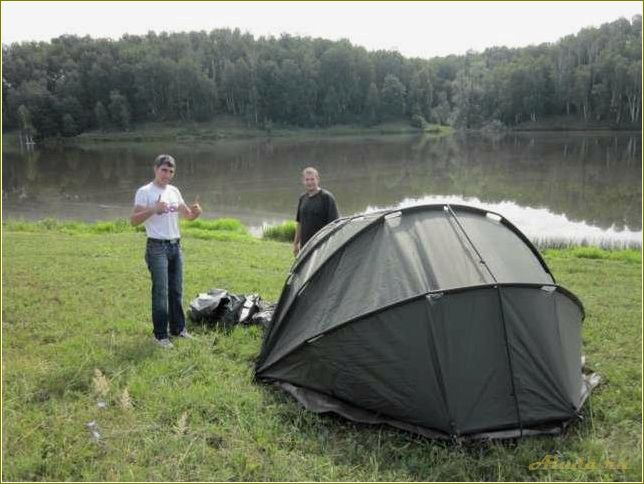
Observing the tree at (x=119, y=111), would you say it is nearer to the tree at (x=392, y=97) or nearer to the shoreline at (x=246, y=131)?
the shoreline at (x=246, y=131)

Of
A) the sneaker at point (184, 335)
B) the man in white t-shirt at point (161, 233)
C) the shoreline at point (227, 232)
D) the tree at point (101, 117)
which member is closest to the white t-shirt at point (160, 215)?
the man in white t-shirt at point (161, 233)

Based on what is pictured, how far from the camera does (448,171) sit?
41125 millimetres

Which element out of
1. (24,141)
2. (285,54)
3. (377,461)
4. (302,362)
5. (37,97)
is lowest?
(377,461)

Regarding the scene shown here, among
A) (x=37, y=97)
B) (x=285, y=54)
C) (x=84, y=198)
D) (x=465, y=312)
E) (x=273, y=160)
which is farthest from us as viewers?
(x=285, y=54)

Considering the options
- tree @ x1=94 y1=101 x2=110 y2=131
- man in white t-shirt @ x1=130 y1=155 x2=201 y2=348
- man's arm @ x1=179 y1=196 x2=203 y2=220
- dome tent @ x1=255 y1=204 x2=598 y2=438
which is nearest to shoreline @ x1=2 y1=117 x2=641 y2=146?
tree @ x1=94 y1=101 x2=110 y2=131

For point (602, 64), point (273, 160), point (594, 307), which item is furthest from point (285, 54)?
point (594, 307)

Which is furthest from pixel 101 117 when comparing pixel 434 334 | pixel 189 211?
pixel 434 334

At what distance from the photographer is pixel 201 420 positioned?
17.0 ft

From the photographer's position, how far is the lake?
2470cm

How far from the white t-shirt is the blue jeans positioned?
0.14 meters

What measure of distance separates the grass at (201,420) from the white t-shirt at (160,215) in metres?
1.52

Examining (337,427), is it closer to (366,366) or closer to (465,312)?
(366,366)

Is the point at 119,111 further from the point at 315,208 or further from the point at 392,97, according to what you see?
the point at 315,208

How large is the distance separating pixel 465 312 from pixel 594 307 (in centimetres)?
529
